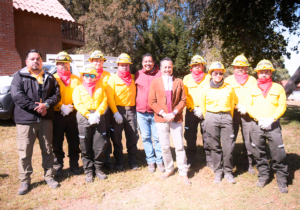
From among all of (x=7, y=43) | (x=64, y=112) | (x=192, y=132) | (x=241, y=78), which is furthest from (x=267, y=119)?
(x=7, y=43)

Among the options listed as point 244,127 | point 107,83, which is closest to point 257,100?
point 244,127

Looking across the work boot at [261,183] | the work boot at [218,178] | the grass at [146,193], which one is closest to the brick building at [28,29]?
the grass at [146,193]

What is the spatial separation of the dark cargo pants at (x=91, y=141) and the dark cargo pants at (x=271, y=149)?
2.59 m

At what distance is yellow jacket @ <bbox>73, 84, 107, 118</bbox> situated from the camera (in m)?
3.91

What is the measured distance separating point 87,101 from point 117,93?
2.16 ft

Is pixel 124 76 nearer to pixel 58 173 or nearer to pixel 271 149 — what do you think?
pixel 58 173

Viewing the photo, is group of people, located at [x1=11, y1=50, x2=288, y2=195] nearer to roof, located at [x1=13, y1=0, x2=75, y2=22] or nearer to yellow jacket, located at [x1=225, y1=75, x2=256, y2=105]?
yellow jacket, located at [x1=225, y1=75, x2=256, y2=105]

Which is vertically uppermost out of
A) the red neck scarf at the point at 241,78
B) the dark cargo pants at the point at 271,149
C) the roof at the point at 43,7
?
the roof at the point at 43,7

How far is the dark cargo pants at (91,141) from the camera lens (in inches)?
157

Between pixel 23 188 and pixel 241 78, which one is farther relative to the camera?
pixel 241 78

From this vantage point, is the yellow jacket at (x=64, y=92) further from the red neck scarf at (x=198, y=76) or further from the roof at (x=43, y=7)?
the roof at (x=43, y=7)

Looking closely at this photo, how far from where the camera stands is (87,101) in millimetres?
3955

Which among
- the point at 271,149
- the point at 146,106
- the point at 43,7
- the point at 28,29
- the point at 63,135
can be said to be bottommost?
the point at 271,149

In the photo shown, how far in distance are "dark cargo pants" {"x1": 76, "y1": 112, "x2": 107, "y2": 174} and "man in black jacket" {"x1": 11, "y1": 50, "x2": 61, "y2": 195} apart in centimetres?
52
